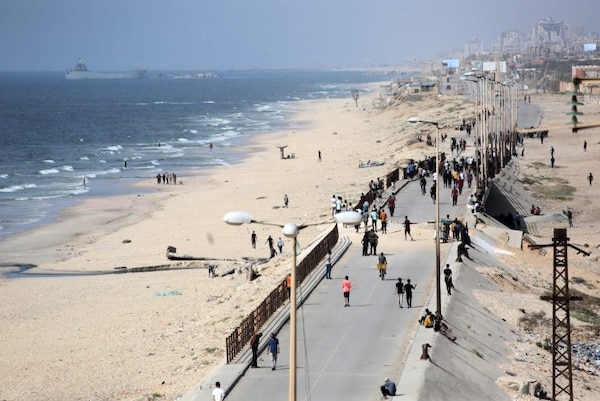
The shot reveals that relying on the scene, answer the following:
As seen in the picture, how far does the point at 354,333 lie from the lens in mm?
23859

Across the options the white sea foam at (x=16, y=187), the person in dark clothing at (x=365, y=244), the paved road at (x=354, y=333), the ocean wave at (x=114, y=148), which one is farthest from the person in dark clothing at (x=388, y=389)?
the ocean wave at (x=114, y=148)

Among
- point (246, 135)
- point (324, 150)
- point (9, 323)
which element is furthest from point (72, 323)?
point (246, 135)

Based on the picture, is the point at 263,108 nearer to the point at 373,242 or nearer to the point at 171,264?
the point at 171,264

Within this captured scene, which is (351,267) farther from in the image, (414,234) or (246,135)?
(246,135)

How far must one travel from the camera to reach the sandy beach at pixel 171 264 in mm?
25688

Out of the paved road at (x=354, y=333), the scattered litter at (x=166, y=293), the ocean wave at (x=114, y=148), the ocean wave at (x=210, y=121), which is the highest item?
the paved road at (x=354, y=333)

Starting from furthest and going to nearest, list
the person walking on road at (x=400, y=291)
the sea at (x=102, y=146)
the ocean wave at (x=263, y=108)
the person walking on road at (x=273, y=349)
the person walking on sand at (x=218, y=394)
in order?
the ocean wave at (x=263, y=108)
the sea at (x=102, y=146)
the person walking on road at (x=400, y=291)
the person walking on road at (x=273, y=349)
the person walking on sand at (x=218, y=394)

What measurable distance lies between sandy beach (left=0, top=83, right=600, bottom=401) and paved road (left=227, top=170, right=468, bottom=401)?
1.76 metres

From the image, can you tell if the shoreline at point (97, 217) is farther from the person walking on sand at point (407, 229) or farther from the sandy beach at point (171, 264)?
the person walking on sand at point (407, 229)

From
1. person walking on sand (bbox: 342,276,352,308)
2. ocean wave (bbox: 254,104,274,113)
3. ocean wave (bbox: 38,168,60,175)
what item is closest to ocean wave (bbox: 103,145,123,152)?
ocean wave (bbox: 38,168,60,175)

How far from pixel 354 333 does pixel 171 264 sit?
16691mm

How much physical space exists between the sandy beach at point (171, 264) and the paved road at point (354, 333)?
69.4 inches

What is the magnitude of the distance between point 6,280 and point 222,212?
1546 cm

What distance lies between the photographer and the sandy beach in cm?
2569
